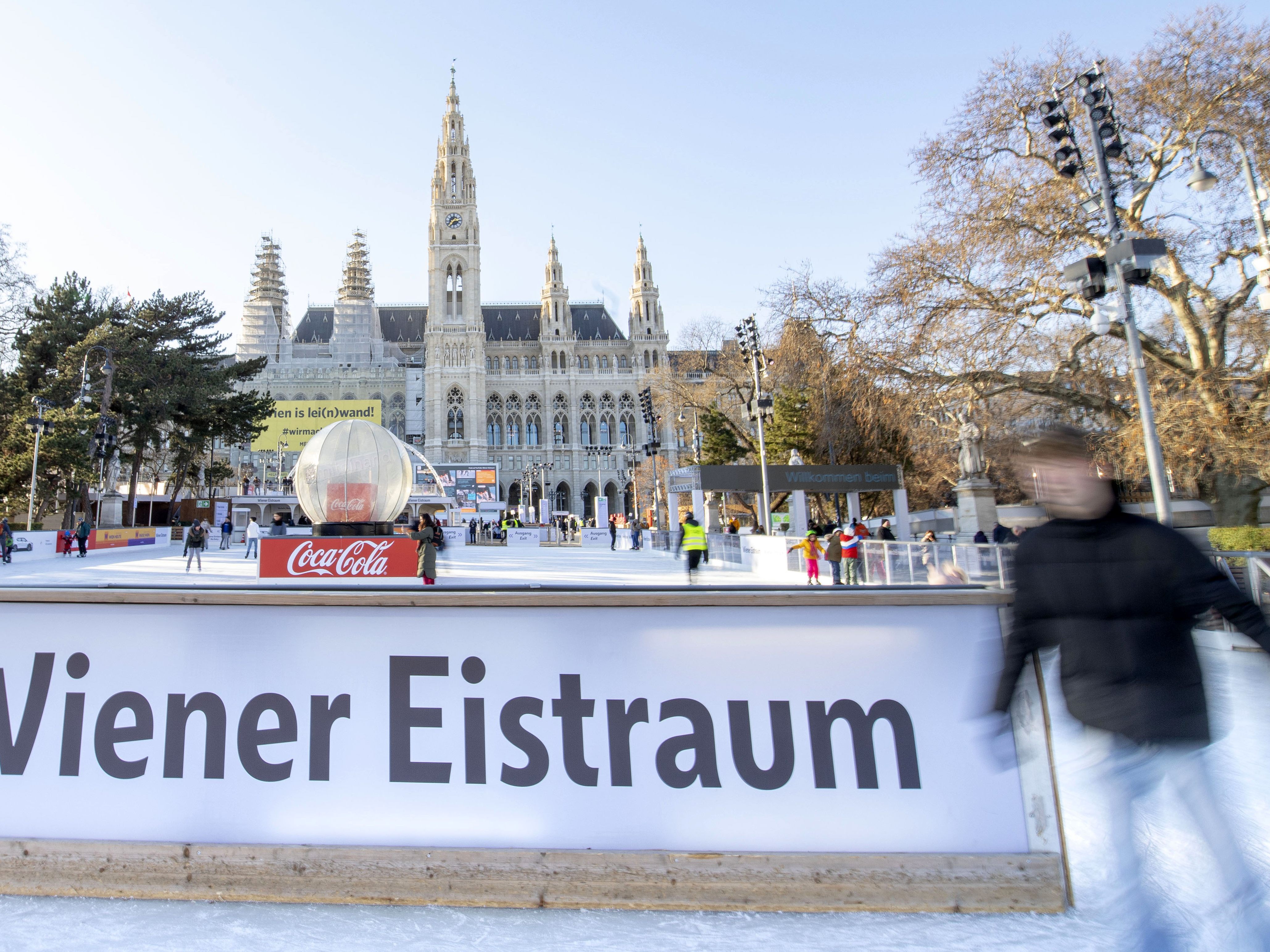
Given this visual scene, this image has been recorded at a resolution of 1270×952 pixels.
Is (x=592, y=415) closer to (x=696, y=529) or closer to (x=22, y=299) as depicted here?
(x=22, y=299)

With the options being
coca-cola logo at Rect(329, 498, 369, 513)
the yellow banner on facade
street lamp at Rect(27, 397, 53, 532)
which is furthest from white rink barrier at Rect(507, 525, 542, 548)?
the yellow banner on facade

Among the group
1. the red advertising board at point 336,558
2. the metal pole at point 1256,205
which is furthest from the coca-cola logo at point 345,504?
the metal pole at point 1256,205

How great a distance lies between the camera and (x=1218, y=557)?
6422 millimetres

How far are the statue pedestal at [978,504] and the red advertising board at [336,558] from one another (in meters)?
13.3

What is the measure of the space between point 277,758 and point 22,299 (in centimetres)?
3098

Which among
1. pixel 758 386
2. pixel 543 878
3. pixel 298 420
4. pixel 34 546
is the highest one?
pixel 298 420

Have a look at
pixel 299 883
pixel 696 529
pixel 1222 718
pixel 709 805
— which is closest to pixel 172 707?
pixel 299 883

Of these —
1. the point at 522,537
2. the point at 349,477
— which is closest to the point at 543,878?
the point at 349,477

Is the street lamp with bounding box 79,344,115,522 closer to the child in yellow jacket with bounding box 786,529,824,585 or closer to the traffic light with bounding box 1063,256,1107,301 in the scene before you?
the child in yellow jacket with bounding box 786,529,824,585

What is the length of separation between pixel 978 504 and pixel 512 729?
1781 cm

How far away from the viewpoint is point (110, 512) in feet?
96.5

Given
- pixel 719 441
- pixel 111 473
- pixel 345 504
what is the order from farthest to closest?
pixel 111 473 < pixel 719 441 < pixel 345 504

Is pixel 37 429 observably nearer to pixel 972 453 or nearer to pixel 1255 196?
pixel 972 453

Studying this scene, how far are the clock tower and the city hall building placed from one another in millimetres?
119
